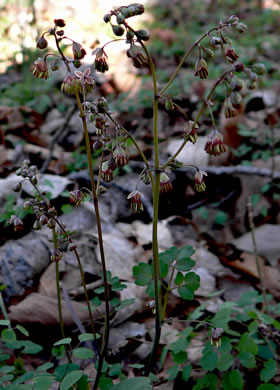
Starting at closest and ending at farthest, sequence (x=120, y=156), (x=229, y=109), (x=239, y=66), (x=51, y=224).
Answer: (x=239, y=66) → (x=229, y=109) → (x=120, y=156) → (x=51, y=224)

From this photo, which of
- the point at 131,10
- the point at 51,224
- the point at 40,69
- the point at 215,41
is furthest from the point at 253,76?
the point at 51,224

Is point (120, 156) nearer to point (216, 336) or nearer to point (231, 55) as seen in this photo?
point (231, 55)

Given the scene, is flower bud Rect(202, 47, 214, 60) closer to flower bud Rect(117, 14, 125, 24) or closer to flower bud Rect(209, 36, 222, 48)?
flower bud Rect(209, 36, 222, 48)

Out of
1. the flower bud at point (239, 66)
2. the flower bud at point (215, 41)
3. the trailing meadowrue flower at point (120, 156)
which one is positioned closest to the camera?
the flower bud at point (239, 66)

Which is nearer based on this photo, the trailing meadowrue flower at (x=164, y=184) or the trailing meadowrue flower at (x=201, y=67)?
the trailing meadowrue flower at (x=201, y=67)

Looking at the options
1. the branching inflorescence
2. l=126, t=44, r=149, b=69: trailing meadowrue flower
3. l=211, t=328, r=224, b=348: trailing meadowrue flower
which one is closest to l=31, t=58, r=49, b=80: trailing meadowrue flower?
the branching inflorescence

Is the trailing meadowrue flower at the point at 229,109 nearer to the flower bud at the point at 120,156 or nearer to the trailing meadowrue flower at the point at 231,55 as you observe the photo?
the trailing meadowrue flower at the point at 231,55

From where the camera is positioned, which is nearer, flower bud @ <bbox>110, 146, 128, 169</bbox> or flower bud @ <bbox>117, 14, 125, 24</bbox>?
flower bud @ <bbox>117, 14, 125, 24</bbox>

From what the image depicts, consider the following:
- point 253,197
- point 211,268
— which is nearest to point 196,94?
point 253,197

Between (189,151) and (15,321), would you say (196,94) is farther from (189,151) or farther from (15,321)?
(15,321)

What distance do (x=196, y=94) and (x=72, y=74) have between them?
3.56 metres

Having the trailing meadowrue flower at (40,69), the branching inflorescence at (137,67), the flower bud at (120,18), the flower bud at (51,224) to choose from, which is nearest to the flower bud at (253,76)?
the branching inflorescence at (137,67)

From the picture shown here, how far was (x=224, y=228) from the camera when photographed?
3.04 meters

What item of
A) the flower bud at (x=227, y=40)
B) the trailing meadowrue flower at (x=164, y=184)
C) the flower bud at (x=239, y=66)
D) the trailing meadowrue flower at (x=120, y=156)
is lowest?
the trailing meadowrue flower at (x=164, y=184)
